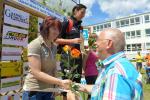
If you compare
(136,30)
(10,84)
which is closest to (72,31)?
(10,84)

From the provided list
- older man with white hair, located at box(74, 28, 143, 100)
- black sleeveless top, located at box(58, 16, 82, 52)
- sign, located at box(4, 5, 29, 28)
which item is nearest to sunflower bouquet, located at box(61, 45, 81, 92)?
black sleeveless top, located at box(58, 16, 82, 52)

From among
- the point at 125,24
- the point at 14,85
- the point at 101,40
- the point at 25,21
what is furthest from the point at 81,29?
the point at 125,24

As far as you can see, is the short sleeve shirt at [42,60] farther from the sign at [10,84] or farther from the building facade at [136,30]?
the building facade at [136,30]

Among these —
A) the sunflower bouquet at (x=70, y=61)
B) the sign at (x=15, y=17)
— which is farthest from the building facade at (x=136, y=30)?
the sunflower bouquet at (x=70, y=61)

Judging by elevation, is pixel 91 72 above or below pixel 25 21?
below

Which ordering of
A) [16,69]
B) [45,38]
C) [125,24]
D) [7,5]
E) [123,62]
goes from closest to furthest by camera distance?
[123,62]
[45,38]
[7,5]
[16,69]
[125,24]

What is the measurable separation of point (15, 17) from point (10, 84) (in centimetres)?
108

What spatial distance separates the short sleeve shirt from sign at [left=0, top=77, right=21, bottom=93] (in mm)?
1372

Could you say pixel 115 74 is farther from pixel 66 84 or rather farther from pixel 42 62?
pixel 42 62

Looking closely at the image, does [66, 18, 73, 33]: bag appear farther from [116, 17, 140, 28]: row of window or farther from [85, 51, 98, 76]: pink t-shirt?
[116, 17, 140, 28]: row of window

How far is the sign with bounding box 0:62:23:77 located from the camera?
5280mm

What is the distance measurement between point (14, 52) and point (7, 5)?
2.53 feet

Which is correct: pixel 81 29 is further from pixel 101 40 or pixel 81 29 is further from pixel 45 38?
pixel 101 40

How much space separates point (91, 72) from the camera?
6727 millimetres
